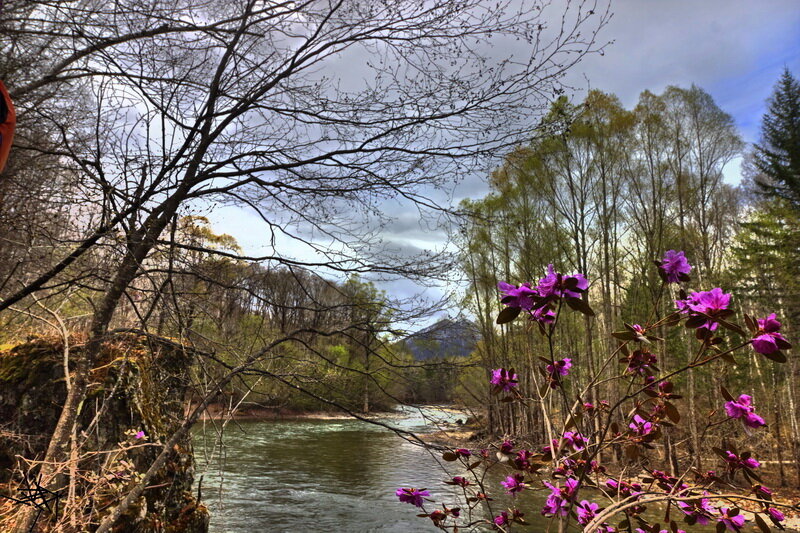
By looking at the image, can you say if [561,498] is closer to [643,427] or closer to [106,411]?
[643,427]

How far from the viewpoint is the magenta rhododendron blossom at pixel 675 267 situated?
1637 mm

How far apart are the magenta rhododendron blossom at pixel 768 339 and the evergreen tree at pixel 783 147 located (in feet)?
54.2

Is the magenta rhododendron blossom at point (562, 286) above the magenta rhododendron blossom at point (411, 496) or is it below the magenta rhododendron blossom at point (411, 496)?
above

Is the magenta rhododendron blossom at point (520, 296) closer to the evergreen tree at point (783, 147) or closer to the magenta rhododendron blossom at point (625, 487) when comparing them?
the magenta rhododendron blossom at point (625, 487)

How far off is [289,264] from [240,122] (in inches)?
40.5

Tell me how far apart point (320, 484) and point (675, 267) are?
10.6 m

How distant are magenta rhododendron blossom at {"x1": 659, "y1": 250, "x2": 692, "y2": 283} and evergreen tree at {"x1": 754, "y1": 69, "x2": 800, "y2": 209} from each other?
16.3 metres

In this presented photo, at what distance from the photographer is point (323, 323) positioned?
296 cm

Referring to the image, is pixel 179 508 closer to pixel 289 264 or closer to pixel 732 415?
pixel 289 264

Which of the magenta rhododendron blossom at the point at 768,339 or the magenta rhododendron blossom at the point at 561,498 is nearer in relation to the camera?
the magenta rhododendron blossom at the point at 768,339

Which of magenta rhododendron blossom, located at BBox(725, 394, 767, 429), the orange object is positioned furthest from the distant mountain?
the orange object

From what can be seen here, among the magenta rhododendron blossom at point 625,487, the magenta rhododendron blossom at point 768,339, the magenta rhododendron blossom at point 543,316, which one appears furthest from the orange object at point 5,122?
the magenta rhododendron blossom at point 625,487

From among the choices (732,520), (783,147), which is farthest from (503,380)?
(783,147)

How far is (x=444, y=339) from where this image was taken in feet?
8.93
